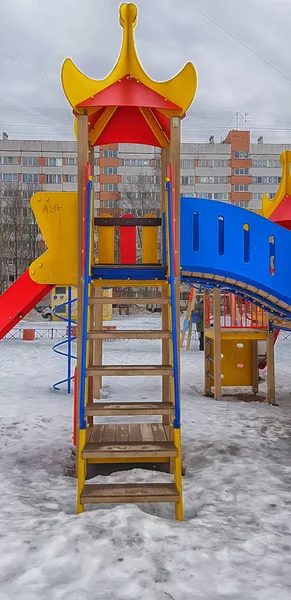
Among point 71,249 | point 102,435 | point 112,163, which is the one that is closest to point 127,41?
point 71,249

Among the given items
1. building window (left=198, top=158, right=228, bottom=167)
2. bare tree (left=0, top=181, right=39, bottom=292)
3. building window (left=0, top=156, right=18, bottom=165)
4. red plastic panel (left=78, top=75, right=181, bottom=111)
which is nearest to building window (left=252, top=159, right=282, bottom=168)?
building window (left=198, top=158, right=228, bottom=167)

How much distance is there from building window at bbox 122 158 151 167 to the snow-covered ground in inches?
1509

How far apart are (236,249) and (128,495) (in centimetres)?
322

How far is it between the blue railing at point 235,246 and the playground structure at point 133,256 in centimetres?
1

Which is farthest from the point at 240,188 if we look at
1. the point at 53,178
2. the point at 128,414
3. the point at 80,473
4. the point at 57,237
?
the point at 80,473

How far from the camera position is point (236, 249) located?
18.6ft

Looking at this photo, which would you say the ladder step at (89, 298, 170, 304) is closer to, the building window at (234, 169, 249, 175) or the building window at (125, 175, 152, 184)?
the building window at (125, 175, 152, 184)

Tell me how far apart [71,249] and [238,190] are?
41.8 m

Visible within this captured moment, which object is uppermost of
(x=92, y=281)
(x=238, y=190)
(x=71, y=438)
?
(x=238, y=190)

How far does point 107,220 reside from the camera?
5.35 m

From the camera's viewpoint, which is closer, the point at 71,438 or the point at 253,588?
the point at 253,588

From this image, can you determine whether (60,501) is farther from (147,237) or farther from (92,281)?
(147,237)

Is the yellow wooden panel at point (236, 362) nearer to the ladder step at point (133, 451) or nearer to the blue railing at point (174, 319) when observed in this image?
the blue railing at point (174, 319)

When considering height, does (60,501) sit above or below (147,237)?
below
